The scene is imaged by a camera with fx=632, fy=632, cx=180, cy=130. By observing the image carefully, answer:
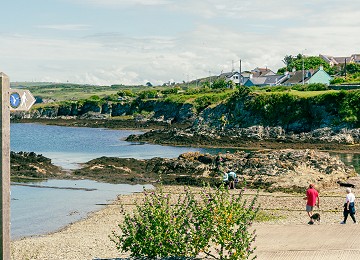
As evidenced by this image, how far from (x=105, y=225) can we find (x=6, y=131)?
17577 millimetres

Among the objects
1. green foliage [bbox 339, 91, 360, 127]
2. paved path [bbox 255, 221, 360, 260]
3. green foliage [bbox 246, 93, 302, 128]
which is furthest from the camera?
green foliage [bbox 246, 93, 302, 128]

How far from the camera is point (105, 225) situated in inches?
1065

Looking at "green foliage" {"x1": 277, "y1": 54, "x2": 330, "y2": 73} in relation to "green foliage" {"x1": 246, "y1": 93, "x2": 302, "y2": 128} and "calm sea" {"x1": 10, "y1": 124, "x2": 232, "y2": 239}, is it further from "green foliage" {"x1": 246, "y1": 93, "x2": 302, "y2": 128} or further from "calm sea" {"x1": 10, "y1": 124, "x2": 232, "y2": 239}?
"calm sea" {"x1": 10, "y1": 124, "x2": 232, "y2": 239}

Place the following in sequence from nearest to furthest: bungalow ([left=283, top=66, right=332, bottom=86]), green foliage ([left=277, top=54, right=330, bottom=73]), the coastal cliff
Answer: the coastal cliff, bungalow ([left=283, top=66, right=332, bottom=86]), green foliage ([left=277, top=54, right=330, bottom=73])

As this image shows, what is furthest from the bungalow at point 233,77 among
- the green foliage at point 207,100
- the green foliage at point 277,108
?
the green foliage at point 277,108

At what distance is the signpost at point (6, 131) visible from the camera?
9.77 metres

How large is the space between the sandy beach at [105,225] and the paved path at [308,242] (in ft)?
2.07

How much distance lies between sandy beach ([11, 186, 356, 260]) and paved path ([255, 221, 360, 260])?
2.07 feet

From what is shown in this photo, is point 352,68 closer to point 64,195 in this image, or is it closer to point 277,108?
point 277,108

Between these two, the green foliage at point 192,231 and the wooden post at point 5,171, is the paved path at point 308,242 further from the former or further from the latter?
the wooden post at point 5,171

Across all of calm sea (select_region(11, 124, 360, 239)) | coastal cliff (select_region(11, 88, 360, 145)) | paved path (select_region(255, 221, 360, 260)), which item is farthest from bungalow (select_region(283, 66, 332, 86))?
paved path (select_region(255, 221, 360, 260))

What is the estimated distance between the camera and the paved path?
629 inches

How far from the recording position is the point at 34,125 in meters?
131

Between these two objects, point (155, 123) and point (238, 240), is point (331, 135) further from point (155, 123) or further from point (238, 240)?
point (238, 240)
